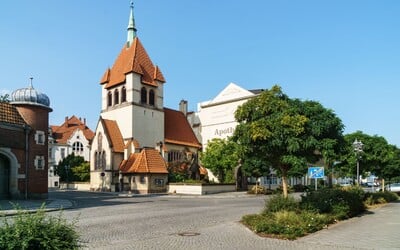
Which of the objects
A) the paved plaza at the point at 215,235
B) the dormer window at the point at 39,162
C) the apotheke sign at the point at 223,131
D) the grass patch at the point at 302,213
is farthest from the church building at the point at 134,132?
the paved plaza at the point at 215,235

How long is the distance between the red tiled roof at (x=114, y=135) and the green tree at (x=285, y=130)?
39330 mm

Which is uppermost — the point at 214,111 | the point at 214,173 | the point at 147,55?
the point at 147,55

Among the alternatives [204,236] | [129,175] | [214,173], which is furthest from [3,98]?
[204,236]

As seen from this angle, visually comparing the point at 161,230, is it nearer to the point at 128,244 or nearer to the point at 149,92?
the point at 128,244

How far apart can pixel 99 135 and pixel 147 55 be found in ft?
49.1

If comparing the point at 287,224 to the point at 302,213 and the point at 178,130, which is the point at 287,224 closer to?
the point at 302,213

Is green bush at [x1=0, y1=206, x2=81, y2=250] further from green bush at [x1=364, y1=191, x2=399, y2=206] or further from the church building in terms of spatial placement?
the church building

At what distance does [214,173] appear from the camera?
59.7m

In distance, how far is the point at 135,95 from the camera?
58.1m

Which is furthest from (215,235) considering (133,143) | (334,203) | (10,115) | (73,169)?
(73,169)

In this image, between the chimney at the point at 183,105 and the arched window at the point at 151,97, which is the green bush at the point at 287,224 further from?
the chimney at the point at 183,105

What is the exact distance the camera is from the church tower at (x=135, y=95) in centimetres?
5778

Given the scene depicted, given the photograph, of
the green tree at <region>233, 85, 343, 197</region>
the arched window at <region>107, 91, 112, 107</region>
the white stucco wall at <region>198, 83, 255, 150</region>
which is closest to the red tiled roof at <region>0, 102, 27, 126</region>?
the green tree at <region>233, 85, 343, 197</region>

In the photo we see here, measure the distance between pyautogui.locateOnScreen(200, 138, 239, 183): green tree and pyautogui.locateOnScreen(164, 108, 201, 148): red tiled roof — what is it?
7.33 m
